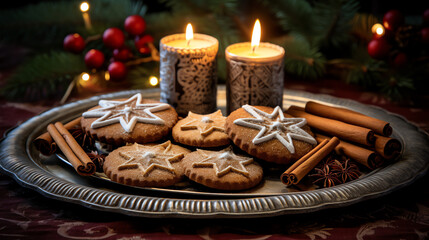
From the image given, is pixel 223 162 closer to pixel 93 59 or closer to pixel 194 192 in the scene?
pixel 194 192

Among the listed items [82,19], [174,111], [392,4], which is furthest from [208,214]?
[392,4]

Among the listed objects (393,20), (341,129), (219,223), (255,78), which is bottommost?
(219,223)

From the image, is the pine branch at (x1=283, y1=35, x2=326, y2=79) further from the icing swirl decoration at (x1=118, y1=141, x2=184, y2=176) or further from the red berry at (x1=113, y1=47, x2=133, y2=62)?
the icing swirl decoration at (x1=118, y1=141, x2=184, y2=176)

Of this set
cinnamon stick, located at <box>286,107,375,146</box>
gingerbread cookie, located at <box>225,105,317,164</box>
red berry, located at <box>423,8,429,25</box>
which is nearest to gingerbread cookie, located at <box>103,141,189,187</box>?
gingerbread cookie, located at <box>225,105,317,164</box>

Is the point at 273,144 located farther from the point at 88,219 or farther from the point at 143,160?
the point at 88,219

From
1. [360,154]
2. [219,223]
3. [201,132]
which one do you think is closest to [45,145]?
[201,132]

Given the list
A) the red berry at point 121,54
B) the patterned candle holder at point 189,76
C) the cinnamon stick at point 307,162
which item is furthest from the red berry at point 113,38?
the cinnamon stick at point 307,162
